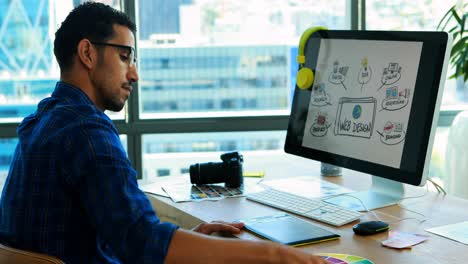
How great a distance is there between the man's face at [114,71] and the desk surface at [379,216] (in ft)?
1.47

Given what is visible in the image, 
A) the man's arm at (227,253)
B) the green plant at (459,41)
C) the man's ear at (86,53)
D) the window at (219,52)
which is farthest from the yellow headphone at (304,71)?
the window at (219,52)

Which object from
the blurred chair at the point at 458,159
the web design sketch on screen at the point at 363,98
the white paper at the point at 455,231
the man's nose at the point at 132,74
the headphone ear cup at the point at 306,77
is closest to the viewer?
the white paper at the point at 455,231

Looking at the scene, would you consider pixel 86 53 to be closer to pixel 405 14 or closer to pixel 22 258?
pixel 22 258

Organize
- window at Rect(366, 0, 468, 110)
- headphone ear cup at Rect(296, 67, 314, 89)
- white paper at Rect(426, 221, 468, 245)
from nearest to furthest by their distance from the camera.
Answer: white paper at Rect(426, 221, 468, 245)
headphone ear cup at Rect(296, 67, 314, 89)
window at Rect(366, 0, 468, 110)

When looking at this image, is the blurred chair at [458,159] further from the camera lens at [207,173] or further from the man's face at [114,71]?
the man's face at [114,71]

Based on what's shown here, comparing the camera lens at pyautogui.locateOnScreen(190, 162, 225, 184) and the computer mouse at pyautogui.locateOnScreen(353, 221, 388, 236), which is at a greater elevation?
the camera lens at pyautogui.locateOnScreen(190, 162, 225, 184)

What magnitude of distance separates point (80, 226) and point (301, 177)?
1.12 meters

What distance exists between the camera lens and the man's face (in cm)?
59

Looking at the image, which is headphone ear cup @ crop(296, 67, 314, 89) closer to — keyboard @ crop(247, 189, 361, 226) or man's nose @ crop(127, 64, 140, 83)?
keyboard @ crop(247, 189, 361, 226)

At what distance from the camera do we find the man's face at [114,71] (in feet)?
5.60

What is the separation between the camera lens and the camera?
232cm

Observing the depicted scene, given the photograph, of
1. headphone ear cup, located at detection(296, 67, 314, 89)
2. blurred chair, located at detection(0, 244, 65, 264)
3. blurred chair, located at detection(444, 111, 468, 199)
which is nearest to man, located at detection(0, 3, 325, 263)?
blurred chair, located at detection(0, 244, 65, 264)

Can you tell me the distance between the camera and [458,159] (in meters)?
3.27

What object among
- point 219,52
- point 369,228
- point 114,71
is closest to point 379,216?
point 369,228
